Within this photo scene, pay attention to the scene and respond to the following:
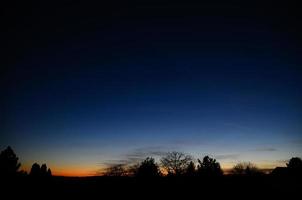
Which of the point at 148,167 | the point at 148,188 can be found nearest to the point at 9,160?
the point at 148,167

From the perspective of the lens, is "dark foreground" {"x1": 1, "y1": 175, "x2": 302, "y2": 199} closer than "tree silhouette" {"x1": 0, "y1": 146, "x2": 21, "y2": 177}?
Yes

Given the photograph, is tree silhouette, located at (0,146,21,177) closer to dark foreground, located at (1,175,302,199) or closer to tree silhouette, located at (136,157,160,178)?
tree silhouette, located at (136,157,160,178)

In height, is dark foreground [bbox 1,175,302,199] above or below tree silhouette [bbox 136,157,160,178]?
below

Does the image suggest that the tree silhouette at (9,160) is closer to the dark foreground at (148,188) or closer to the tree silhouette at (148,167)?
the tree silhouette at (148,167)

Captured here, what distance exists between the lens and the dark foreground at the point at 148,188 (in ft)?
66.8

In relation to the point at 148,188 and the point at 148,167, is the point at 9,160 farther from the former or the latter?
the point at 148,188

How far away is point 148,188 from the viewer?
21594 millimetres

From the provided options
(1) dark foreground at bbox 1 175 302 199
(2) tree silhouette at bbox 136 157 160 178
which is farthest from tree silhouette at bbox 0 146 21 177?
(1) dark foreground at bbox 1 175 302 199

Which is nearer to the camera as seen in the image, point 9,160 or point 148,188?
point 148,188

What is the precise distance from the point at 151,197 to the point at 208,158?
54476 millimetres

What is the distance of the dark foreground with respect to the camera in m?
20.4

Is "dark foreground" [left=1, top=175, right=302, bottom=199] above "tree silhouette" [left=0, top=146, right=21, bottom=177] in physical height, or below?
below

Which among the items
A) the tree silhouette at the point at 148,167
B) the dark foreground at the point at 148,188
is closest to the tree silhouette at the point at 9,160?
the tree silhouette at the point at 148,167

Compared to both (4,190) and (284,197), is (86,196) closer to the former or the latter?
(4,190)
